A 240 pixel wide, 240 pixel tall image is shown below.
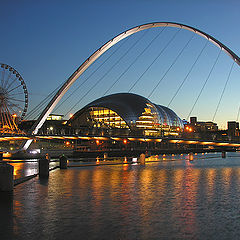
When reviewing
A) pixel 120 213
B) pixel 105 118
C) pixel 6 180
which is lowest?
pixel 120 213

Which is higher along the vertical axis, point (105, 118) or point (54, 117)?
point (54, 117)

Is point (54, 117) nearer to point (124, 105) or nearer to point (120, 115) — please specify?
point (124, 105)

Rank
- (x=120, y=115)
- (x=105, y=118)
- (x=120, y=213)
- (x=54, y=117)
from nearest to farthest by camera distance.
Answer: (x=120, y=213) < (x=120, y=115) < (x=105, y=118) < (x=54, y=117)

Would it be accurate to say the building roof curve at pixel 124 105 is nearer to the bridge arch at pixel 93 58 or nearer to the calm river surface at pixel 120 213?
the bridge arch at pixel 93 58

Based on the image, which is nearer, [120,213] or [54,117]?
[120,213]

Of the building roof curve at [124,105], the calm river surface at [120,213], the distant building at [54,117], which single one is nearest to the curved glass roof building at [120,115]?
the building roof curve at [124,105]

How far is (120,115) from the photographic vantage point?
117062 millimetres

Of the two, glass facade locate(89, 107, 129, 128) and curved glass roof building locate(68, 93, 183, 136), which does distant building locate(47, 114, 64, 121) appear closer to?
curved glass roof building locate(68, 93, 183, 136)

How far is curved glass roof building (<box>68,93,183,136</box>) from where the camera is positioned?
117 metres

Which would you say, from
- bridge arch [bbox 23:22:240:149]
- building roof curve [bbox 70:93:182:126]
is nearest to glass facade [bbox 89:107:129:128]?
building roof curve [bbox 70:93:182:126]

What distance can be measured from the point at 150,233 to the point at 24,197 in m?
8.08

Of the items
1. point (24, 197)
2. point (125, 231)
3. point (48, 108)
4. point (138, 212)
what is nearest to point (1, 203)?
point (24, 197)

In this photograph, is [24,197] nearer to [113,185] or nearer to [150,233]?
[113,185]

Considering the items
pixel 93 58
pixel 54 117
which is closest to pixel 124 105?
pixel 54 117
